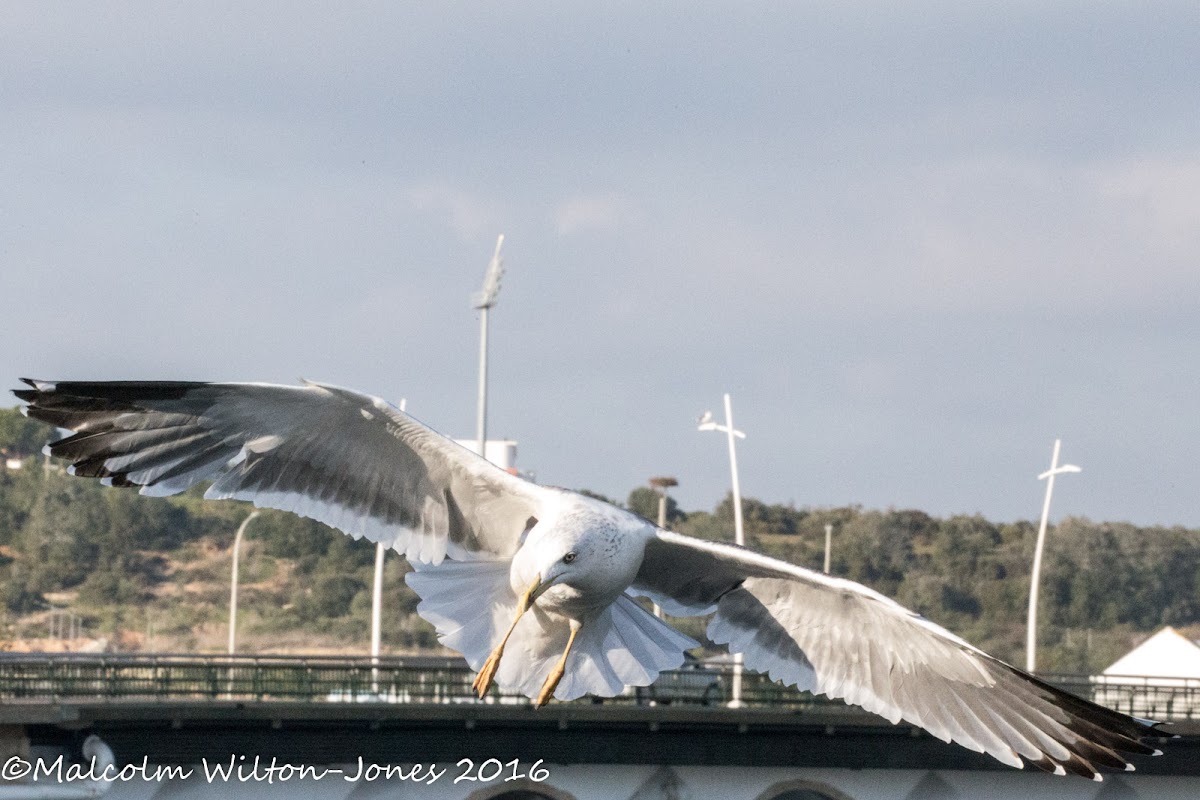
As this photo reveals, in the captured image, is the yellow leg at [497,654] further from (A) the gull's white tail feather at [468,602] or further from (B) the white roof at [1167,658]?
(B) the white roof at [1167,658]

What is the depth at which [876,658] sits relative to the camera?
12.6 meters

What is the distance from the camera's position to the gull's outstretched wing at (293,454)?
481 inches

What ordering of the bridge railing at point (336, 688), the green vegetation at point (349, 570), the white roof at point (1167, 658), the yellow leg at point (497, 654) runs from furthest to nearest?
the green vegetation at point (349, 570), the white roof at point (1167, 658), the bridge railing at point (336, 688), the yellow leg at point (497, 654)

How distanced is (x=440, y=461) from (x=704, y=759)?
70.5ft

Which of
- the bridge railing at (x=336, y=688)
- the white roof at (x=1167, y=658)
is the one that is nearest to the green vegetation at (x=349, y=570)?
the white roof at (x=1167, y=658)

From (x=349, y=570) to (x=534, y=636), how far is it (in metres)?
78.4

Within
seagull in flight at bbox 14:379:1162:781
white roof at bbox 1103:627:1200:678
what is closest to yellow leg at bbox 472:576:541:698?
seagull in flight at bbox 14:379:1162:781

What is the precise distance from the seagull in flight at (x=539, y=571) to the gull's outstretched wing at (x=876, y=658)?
0.01 m

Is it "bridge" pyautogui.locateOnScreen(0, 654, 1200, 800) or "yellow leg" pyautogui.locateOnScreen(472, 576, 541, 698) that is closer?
"yellow leg" pyautogui.locateOnScreen(472, 576, 541, 698)

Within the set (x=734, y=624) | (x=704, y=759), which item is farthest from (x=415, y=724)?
(x=734, y=624)

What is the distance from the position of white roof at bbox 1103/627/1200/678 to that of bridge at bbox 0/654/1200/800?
529 inches

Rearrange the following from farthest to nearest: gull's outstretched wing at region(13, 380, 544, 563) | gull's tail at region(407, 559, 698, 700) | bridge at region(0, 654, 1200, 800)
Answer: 1. bridge at region(0, 654, 1200, 800)
2. gull's tail at region(407, 559, 698, 700)
3. gull's outstretched wing at region(13, 380, 544, 563)

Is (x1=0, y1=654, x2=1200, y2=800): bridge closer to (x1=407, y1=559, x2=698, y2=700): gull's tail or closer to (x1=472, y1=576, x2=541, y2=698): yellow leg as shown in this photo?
(x1=407, y1=559, x2=698, y2=700): gull's tail

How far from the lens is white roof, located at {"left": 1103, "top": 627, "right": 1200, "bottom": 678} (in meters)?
49.4
